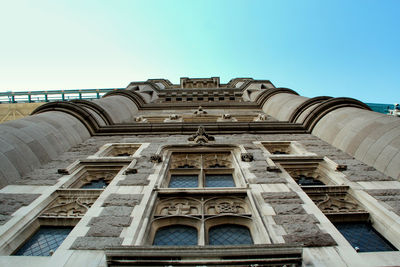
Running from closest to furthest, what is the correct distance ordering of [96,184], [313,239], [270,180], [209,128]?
[313,239] → [270,180] → [96,184] → [209,128]

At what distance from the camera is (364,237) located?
4.89m

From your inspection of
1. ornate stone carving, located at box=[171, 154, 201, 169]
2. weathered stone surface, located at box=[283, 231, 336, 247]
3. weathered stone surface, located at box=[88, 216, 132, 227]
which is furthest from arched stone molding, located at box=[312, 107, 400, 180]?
weathered stone surface, located at box=[88, 216, 132, 227]

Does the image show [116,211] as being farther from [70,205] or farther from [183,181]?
[183,181]

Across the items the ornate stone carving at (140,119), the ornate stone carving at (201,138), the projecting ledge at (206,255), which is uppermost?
the ornate stone carving at (140,119)

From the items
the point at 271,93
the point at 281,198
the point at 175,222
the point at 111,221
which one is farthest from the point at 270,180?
the point at 271,93

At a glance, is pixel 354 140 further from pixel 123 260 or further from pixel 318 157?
pixel 123 260

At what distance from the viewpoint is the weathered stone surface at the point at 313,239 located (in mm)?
4110

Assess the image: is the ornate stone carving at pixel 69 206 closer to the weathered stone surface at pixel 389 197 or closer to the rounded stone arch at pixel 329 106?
the weathered stone surface at pixel 389 197

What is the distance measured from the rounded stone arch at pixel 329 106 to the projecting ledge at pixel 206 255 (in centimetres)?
795

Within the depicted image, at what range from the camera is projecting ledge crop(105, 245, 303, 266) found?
3.41 metres

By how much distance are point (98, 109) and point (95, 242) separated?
9002 mm

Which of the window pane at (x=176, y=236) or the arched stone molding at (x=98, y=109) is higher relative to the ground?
the arched stone molding at (x=98, y=109)

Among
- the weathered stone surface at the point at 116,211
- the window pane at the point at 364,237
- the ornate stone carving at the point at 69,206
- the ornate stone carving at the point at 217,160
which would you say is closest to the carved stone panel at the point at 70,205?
the ornate stone carving at the point at 69,206

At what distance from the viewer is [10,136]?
7008mm
